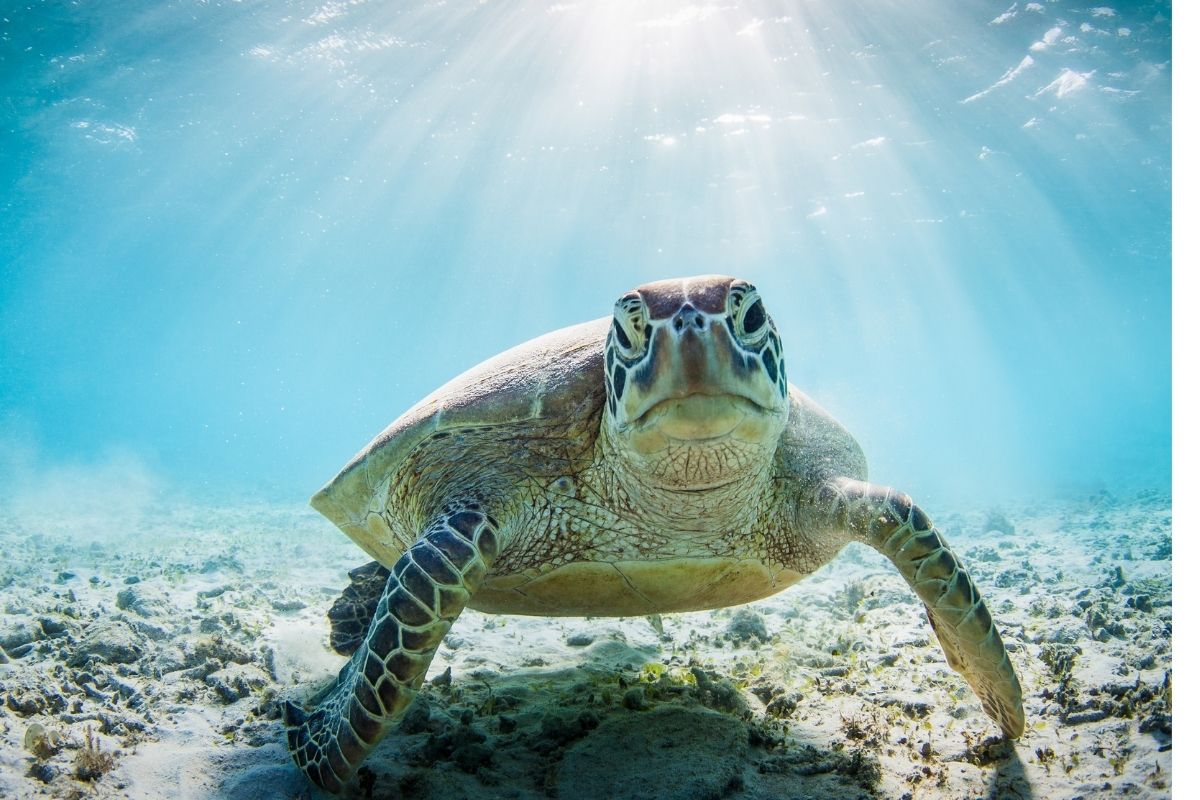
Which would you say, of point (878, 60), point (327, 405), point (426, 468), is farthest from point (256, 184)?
point (327, 405)

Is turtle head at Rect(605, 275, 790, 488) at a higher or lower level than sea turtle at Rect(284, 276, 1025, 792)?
higher

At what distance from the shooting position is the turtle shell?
2857 mm

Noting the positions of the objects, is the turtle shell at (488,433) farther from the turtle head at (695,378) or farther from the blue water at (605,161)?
the blue water at (605,161)

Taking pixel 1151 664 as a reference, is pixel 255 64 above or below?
above

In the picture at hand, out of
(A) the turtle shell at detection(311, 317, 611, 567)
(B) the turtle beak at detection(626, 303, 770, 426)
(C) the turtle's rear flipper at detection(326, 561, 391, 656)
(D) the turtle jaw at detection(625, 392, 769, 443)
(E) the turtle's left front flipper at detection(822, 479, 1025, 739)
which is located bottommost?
(C) the turtle's rear flipper at detection(326, 561, 391, 656)

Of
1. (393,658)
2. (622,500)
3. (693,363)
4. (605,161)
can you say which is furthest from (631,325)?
(605,161)

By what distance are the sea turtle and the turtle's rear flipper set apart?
51 centimetres

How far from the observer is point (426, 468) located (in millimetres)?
3186

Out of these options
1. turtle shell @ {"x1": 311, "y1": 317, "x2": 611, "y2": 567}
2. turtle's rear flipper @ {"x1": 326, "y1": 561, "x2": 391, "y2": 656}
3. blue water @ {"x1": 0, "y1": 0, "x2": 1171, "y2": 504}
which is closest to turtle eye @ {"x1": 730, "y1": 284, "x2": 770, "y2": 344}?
turtle shell @ {"x1": 311, "y1": 317, "x2": 611, "y2": 567}

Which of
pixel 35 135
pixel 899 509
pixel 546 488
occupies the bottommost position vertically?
pixel 899 509

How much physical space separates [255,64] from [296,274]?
36887 millimetres

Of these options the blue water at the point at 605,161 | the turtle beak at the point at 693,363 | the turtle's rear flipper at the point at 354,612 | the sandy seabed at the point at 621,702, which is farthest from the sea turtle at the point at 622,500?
the blue water at the point at 605,161

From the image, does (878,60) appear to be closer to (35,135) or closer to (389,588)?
(389,588)

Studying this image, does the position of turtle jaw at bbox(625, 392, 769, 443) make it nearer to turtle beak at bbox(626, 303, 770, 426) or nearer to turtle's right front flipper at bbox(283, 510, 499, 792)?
turtle beak at bbox(626, 303, 770, 426)
